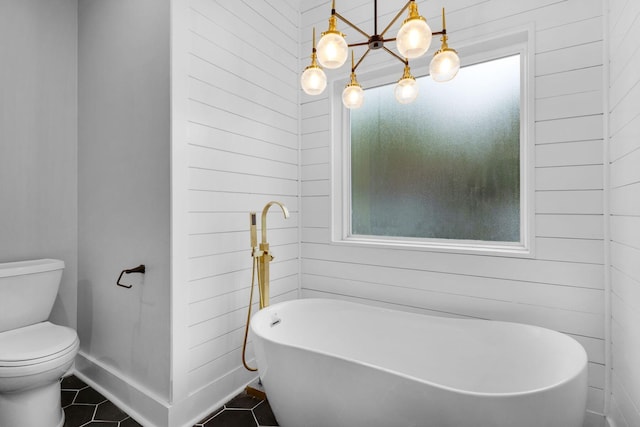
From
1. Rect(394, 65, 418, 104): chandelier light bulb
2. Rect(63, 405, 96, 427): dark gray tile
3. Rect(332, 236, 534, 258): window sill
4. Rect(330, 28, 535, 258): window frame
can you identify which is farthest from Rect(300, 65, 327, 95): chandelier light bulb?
Rect(63, 405, 96, 427): dark gray tile

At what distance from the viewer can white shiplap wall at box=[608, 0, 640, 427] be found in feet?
3.89

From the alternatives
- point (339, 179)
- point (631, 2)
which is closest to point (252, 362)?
point (339, 179)

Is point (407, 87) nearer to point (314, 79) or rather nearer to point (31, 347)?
point (314, 79)

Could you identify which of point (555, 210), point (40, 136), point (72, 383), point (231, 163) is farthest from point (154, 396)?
point (555, 210)

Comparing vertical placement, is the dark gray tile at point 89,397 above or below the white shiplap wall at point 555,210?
below

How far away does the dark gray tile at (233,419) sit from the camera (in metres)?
1.71

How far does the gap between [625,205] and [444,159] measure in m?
0.95

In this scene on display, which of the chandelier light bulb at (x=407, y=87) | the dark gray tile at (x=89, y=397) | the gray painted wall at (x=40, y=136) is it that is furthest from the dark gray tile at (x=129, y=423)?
the chandelier light bulb at (x=407, y=87)

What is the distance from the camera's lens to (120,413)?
1.79 m

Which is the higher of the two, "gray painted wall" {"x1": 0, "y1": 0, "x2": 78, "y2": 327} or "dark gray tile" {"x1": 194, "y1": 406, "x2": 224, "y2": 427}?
"gray painted wall" {"x1": 0, "y1": 0, "x2": 78, "y2": 327}

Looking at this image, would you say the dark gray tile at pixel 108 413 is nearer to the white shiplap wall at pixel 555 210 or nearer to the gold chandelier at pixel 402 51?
the white shiplap wall at pixel 555 210

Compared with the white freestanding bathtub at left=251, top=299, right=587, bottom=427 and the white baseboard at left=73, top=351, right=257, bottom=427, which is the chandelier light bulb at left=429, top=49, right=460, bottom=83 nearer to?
the white freestanding bathtub at left=251, top=299, right=587, bottom=427

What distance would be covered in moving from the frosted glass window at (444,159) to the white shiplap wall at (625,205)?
46 centimetres

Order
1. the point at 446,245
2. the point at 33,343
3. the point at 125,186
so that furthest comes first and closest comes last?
the point at 446,245 < the point at 125,186 < the point at 33,343
